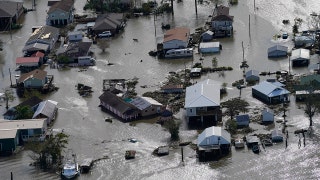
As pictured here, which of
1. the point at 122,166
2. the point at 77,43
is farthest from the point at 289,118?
the point at 77,43

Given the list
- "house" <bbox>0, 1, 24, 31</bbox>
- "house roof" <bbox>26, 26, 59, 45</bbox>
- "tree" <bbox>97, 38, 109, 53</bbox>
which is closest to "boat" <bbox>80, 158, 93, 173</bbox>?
"tree" <bbox>97, 38, 109, 53</bbox>

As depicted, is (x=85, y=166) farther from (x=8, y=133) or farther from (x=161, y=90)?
(x=161, y=90)

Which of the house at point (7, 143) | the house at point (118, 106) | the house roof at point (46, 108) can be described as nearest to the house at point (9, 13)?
the house roof at point (46, 108)

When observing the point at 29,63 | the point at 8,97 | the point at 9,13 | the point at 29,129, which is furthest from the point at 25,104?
the point at 9,13

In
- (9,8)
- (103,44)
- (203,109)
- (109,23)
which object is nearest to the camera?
(203,109)

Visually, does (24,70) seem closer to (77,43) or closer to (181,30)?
(77,43)

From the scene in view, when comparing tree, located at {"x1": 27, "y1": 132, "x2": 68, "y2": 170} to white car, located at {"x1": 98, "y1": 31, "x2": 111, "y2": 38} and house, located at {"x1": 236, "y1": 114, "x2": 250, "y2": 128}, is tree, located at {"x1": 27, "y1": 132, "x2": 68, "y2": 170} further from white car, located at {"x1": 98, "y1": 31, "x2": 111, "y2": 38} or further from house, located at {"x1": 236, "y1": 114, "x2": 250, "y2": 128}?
white car, located at {"x1": 98, "y1": 31, "x2": 111, "y2": 38}
